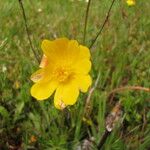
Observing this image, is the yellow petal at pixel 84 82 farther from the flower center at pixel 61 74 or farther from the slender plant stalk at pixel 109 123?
the slender plant stalk at pixel 109 123

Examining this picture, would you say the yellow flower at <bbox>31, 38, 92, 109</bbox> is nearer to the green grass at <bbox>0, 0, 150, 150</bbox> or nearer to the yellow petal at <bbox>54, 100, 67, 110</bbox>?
the yellow petal at <bbox>54, 100, 67, 110</bbox>

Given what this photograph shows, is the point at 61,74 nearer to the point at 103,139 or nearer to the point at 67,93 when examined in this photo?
the point at 67,93

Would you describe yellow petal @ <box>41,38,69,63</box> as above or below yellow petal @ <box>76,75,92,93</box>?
above

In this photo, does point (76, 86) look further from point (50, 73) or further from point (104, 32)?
point (104, 32)

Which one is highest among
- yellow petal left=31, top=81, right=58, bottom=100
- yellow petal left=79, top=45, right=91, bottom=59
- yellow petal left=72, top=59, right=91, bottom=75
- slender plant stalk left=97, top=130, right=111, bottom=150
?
yellow petal left=79, top=45, right=91, bottom=59

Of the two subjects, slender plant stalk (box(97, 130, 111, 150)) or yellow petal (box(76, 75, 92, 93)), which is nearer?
yellow petal (box(76, 75, 92, 93))

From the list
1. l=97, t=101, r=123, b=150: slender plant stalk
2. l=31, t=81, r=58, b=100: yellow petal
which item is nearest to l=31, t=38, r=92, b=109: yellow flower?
l=31, t=81, r=58, b=100: yellow petal

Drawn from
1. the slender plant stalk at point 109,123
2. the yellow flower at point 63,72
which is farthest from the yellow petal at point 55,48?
the slender plant stalk at point 109,123

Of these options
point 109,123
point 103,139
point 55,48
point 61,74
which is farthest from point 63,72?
point 103,139
